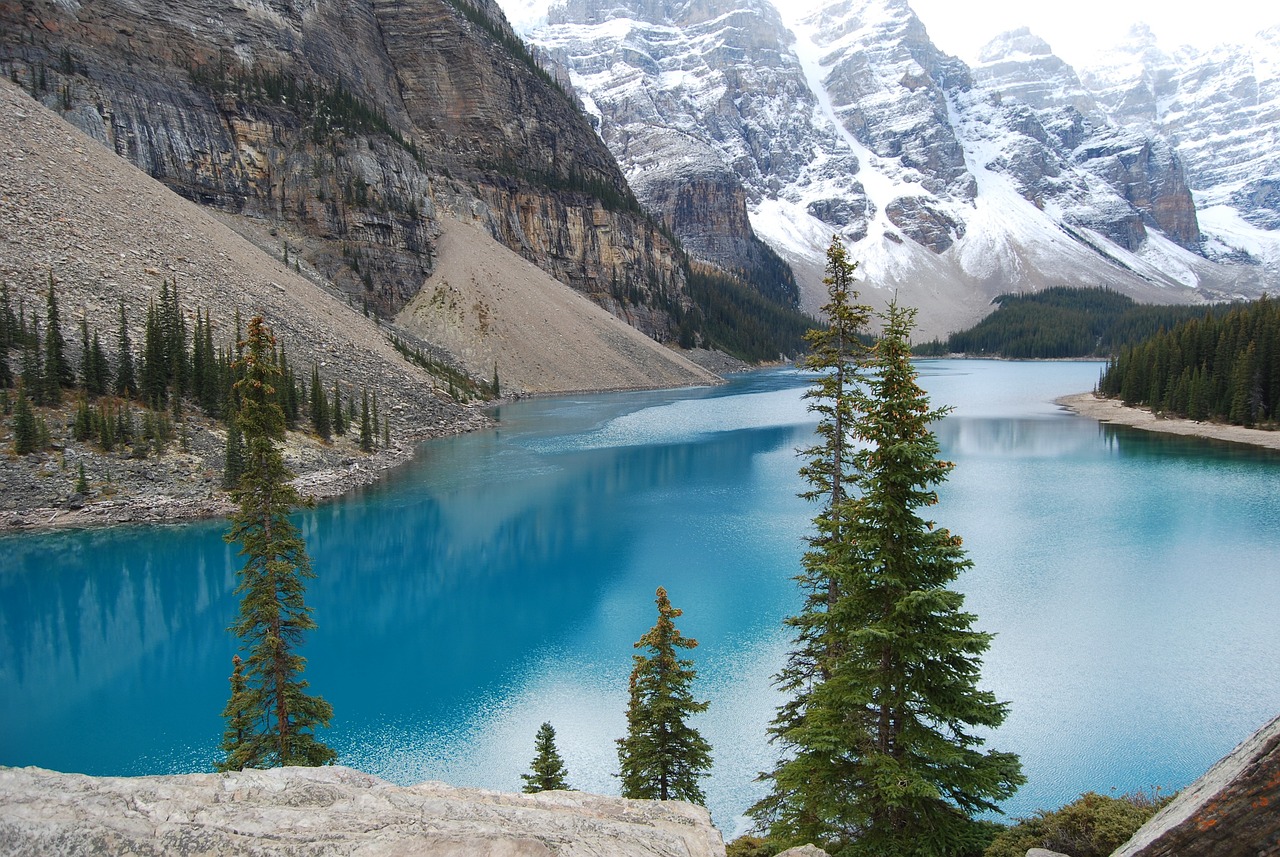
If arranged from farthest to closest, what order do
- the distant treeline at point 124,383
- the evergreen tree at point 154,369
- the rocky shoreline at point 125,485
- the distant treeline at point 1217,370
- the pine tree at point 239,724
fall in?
the distant treeline at point 1217,370 < the evergreen tree at point 154,369 < the distant treeline at point 124,383 < the rocky shoreline at point 125,485 < the pine tree at point 239,724

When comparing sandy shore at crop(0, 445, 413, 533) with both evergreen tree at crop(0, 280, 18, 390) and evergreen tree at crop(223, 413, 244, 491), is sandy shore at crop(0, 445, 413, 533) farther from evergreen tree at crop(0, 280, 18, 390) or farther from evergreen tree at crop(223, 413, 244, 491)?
evergreen tree at crop(0, 280, 18, 390)

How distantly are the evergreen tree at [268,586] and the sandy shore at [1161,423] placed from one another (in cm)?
6193

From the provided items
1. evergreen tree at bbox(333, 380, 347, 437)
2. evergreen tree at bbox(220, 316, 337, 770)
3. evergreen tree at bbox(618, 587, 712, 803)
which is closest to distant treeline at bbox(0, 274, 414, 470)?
evergreen tree at bbox(333, 380, 347, 437)

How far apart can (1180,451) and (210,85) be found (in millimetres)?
96057

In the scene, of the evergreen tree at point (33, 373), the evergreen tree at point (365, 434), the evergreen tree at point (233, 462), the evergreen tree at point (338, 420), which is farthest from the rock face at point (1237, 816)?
the evergreen tree at point (338, 420)

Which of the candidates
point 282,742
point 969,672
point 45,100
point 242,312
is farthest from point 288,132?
point 969,672

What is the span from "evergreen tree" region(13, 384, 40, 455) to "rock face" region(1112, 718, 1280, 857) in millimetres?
38451

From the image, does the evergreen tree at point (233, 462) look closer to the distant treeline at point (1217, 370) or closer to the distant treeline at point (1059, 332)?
the distant treeline at point (1217, 370)

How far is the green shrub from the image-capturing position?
21.1 ft

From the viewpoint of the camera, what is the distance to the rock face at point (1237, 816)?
14.0 ft

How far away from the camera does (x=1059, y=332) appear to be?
177 metres

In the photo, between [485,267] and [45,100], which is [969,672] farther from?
[485,267]

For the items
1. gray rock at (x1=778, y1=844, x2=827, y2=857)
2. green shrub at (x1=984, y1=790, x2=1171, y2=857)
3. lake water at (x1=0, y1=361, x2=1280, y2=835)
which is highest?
gray rock at (x1=778, y1=844, x2=827, y2=857)

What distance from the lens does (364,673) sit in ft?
62.0
